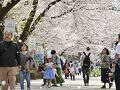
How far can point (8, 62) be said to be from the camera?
13.0 metres

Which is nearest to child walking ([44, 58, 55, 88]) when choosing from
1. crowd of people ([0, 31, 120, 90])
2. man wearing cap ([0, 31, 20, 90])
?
crowd of people ([0, 31, 120, 90])

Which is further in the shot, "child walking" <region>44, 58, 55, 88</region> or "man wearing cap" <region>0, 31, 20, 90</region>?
"child walking" <region>44, 58, 55, 88</region>

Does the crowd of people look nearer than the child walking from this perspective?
Yes

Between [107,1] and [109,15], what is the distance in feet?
14.7

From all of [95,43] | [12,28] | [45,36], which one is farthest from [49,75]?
[95,43]

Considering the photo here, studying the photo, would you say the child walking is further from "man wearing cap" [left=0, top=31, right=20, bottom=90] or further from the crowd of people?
"man wearing cap" [left=0, top=31, right=20, bottom=90]

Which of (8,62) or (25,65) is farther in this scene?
(25,65)

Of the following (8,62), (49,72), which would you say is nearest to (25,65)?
(8,62)

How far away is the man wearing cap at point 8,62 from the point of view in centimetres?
1296

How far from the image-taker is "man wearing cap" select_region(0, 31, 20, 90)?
12961mm

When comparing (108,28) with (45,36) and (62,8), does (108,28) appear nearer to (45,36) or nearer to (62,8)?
(45,36)

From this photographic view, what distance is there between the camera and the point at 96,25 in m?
35.5

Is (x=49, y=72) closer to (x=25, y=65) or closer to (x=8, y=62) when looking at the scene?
(x=25, y=65)

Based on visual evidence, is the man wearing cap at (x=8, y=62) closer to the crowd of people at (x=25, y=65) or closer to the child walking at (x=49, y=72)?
the crowd of people at (x=25, y=65)
